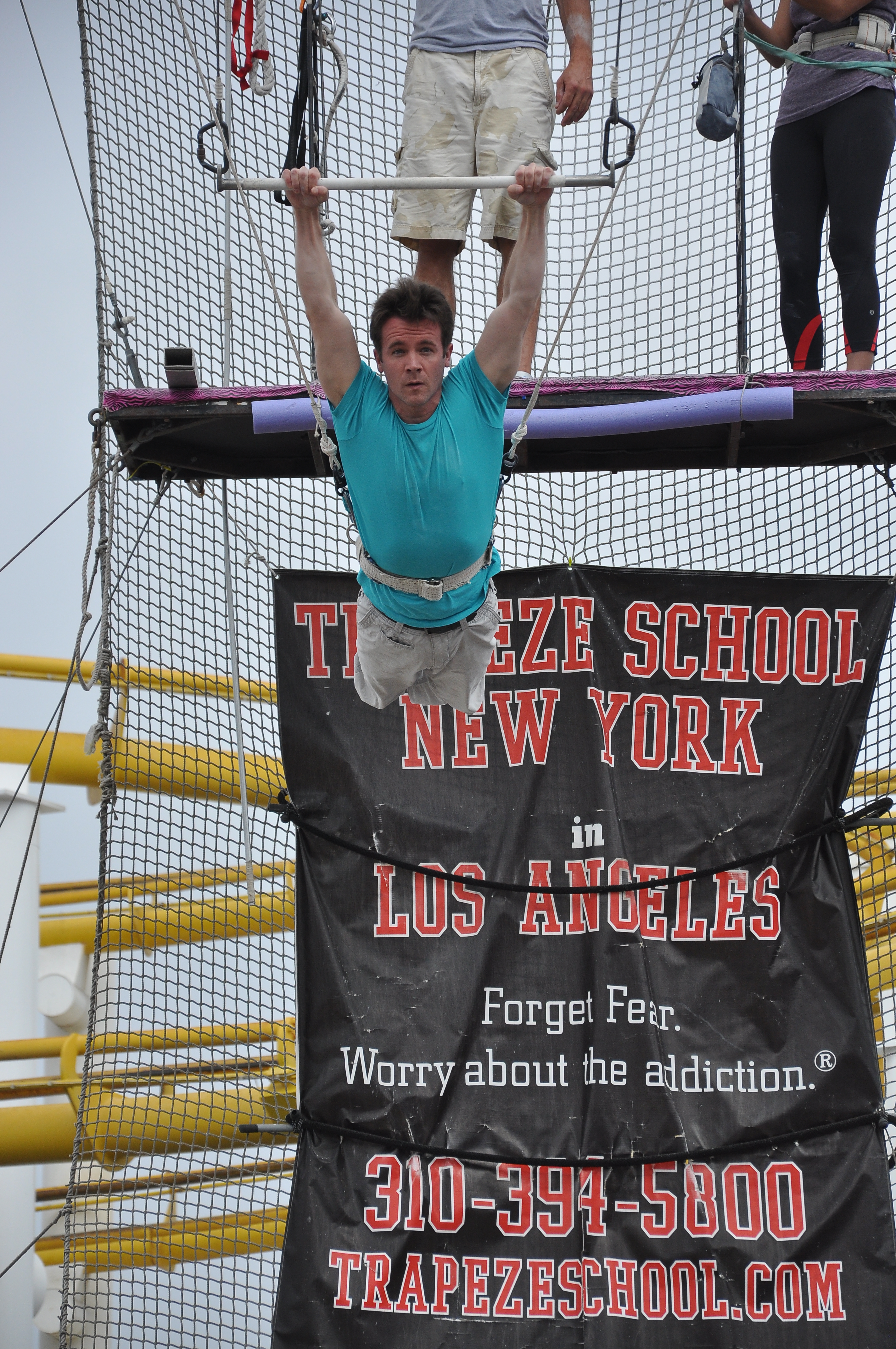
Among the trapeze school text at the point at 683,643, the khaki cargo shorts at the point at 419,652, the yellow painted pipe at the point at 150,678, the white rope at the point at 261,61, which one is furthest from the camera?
the yellow painted pipe at the point at 150,678

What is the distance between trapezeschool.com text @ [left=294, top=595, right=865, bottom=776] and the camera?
185 inches

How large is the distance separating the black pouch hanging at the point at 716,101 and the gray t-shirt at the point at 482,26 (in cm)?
60

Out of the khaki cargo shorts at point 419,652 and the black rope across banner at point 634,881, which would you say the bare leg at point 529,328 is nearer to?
the khaki cargo shorts at point 419,652

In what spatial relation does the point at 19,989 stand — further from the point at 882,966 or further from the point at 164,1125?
the point at 882,966

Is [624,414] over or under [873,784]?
A: over

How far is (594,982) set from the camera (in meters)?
4.52

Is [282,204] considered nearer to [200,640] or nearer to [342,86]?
[342,86]

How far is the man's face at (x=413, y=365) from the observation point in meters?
3.21

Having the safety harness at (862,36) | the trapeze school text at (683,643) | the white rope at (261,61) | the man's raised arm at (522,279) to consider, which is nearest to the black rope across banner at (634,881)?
the trapeze school text at (683,643)

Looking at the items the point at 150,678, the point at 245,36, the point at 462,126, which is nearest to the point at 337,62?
the point at 462,126

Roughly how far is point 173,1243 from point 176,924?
1336 mm

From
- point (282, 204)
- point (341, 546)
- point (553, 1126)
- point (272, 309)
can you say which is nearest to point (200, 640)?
point (341, 546)

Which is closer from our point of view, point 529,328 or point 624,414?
point 529,328

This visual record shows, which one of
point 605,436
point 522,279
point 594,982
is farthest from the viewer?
point 594,982
